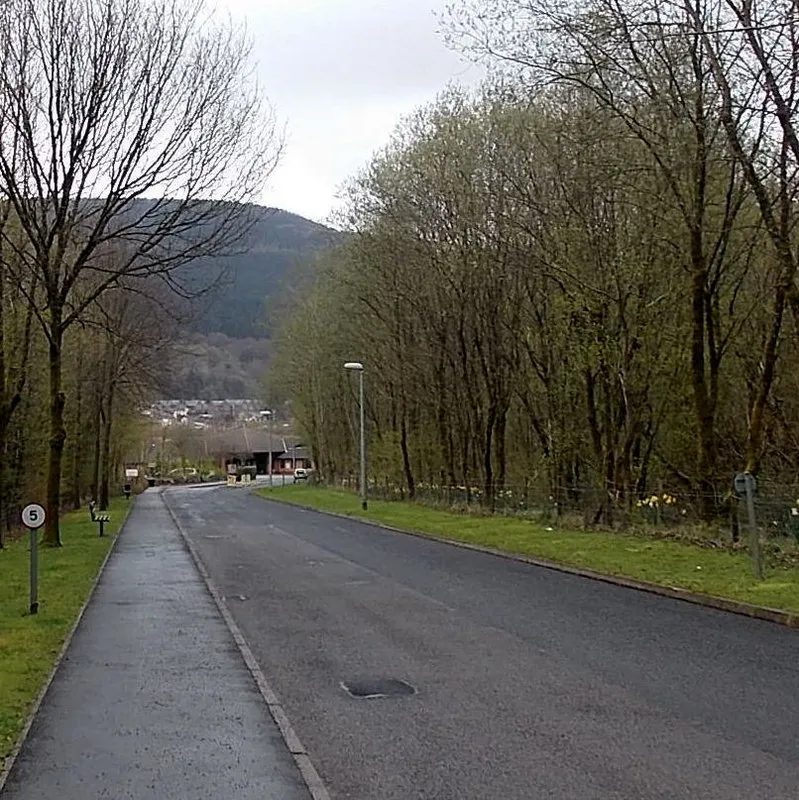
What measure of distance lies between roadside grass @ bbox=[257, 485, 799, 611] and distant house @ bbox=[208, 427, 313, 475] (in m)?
103

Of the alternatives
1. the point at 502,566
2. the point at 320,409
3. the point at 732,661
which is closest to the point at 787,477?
the point at 502,566

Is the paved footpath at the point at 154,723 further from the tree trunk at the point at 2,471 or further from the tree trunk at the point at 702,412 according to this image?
the tree trunk at the point at 2,471

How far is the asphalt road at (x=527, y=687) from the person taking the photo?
7.41 metres

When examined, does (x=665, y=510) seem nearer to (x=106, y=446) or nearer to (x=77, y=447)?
(x=77, y=447)

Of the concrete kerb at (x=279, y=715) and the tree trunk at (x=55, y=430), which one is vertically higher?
the tree trunk at (x=55, y=430)

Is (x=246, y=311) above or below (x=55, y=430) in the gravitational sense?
above

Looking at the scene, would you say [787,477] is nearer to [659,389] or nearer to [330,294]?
[659,389]

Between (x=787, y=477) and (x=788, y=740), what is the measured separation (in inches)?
880

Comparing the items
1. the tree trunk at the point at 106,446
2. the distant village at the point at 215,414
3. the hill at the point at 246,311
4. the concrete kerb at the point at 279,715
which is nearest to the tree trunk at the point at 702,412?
the hill at the point at 246,311

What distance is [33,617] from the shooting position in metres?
15.8

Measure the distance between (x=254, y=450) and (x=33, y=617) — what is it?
140 meters

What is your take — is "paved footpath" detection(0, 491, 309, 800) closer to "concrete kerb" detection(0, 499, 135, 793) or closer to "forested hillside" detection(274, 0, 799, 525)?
"concrete kerb" detection(0, 499, 135, 793)

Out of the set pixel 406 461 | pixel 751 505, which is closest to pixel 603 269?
pixel 751 505

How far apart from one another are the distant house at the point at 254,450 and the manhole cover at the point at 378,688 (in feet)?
416
